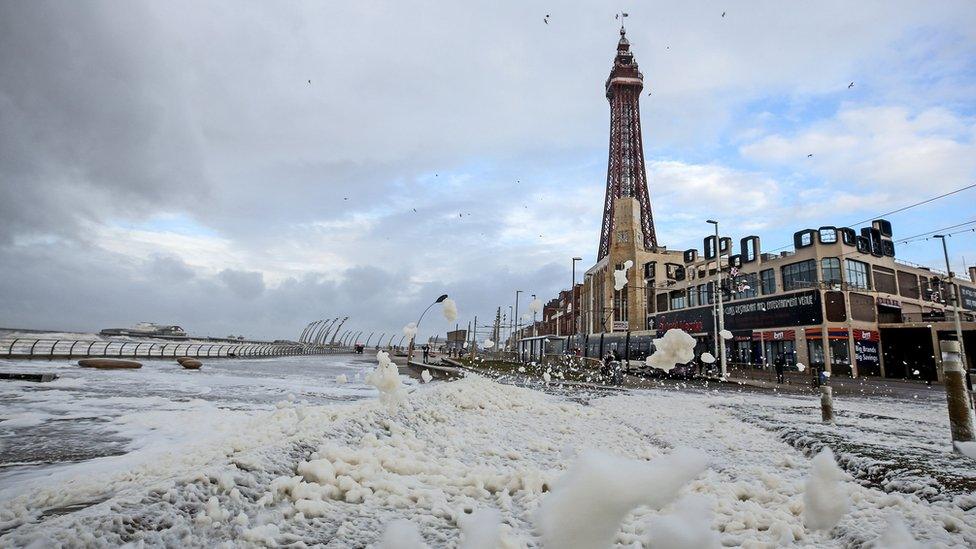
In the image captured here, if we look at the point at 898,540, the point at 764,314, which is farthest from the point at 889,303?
the point at 898,540

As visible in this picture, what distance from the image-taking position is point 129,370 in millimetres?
20500

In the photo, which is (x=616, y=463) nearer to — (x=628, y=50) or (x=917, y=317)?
(x=917, y=317)

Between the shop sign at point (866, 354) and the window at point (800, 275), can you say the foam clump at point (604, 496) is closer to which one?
the shop sign at point (866, 354)

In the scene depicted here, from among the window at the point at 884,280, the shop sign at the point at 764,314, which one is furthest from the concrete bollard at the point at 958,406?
the window at the point at 884,280

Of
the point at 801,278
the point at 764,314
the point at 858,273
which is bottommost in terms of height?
the point at 764,314

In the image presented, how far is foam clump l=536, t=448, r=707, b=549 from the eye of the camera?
6.27ft

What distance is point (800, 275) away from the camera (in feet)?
130

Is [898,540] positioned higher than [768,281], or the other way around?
[768,281]

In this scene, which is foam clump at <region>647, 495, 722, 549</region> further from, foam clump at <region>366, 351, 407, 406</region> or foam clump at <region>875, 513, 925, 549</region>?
foam clump at <region>366, 351, 407, 406</region>

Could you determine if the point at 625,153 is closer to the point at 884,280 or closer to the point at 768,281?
the point at 768,281

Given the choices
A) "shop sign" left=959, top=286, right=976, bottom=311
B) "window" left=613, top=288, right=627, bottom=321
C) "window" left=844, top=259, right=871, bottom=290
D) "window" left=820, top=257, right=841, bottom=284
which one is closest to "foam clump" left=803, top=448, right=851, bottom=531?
"window" left=820, top=257, right=841, bottom=284

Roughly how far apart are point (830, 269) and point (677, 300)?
2049 cm

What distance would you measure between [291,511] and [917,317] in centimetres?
5312

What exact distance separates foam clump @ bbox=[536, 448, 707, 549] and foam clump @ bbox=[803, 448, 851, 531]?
1.74 meters
